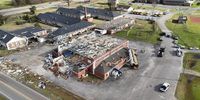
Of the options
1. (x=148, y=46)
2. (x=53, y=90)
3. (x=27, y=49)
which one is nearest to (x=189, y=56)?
(x=148, y=46)

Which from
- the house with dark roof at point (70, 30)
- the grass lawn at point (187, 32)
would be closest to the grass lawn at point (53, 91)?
the house with dark roof at point (70, 30)

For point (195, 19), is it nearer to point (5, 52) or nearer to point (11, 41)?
point (11, 41)

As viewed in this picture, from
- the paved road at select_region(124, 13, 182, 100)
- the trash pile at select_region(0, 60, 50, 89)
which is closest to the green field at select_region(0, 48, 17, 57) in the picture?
the trash pile at select_region(0, 60, 50, 89)

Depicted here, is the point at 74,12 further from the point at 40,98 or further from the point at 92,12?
the point at 40,98

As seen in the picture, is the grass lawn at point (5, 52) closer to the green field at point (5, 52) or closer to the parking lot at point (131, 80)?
the green field at point (5, 52)

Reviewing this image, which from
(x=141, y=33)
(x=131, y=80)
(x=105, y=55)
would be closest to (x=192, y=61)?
(x=131, y=80)

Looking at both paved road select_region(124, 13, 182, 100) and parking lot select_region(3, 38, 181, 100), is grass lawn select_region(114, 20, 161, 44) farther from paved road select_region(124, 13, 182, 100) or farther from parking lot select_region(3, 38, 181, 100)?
parking lot select_region(3, 38, 181, 100)
